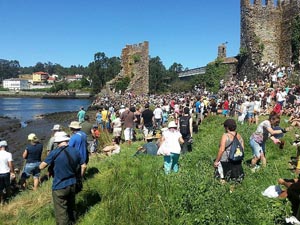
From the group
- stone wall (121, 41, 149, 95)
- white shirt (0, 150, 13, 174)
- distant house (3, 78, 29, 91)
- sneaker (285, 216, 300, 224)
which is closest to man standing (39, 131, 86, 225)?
white shirt (0, 150, 13, 174)

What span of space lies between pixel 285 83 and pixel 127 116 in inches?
535

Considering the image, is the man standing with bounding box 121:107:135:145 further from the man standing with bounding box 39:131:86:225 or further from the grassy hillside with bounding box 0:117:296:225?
the man standing with bounding box 39:131:86:225

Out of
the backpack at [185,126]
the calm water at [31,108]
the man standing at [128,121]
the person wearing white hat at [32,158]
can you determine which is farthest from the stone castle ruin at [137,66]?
the person wearing white hat at [32,158]

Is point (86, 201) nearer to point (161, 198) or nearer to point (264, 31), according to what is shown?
point (161, 198)

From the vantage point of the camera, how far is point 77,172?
274 inches

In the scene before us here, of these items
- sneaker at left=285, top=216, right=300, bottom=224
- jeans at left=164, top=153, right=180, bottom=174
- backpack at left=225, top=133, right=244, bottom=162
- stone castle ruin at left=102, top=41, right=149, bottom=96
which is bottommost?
sneaker at left=285, top=216, right=300, bottom=224

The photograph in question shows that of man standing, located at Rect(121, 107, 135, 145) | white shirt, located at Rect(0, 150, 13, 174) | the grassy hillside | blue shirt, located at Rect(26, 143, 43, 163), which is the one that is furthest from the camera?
man standing, located at Rect(121, 107, 135, 145)

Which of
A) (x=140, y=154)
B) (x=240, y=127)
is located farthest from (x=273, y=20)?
(x=140, y=154)

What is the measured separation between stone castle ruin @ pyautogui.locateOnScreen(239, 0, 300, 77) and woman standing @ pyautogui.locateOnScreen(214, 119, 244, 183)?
2487cm

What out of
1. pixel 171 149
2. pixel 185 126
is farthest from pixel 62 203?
pixel 185 126

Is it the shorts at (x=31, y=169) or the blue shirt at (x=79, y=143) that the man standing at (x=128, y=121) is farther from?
the blue shirt at (x=79, y=143)

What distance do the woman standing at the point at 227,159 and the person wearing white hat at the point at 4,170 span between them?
17.9 ft

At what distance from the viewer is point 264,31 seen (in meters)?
31.8

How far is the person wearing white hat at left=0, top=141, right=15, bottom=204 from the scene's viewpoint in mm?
9609
